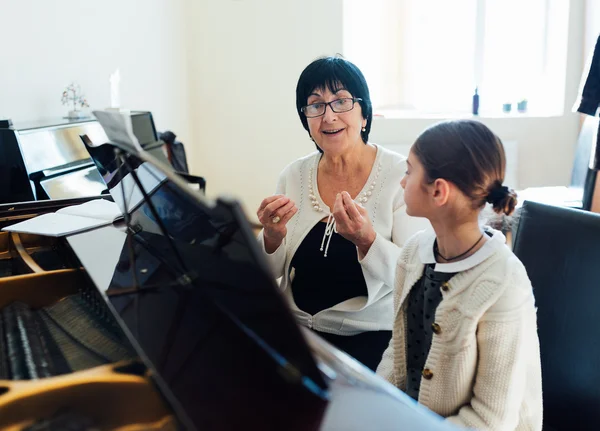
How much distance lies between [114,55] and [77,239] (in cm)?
239

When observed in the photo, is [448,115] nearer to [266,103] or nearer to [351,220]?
[266,103]

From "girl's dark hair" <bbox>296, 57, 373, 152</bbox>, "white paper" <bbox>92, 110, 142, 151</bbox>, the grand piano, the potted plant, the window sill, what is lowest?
the grand piano

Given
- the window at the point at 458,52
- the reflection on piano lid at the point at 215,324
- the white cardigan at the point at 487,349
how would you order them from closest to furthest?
the reflection on piano lid at the point at 215,324 → the white cardigan at the point at 487,349 → the window at the point at 458,52

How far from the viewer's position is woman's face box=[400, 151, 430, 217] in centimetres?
116

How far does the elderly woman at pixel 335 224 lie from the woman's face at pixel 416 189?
0.36 meters

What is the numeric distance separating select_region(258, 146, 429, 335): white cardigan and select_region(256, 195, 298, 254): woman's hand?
88 millimetres

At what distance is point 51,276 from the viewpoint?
1.38 metres

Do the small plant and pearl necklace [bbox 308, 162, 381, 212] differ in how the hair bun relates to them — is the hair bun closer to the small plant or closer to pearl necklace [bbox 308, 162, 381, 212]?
pearl necklace [bbox 308, 162, 381, 212]

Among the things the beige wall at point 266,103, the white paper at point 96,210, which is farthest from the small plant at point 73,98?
the beige wall at point 266,103

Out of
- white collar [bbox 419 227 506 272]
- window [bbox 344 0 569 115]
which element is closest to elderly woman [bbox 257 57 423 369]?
white collar [bbox 419 227 506 272]

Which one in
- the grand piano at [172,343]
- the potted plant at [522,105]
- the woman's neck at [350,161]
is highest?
the potted plant at [522,105]

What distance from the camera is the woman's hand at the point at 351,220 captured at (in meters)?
1.45

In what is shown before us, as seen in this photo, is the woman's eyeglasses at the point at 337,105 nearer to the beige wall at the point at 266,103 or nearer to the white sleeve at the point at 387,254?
the white sleeve at the point at 387,254

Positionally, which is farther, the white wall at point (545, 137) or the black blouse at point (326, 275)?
the white wall at point (545, 137)
